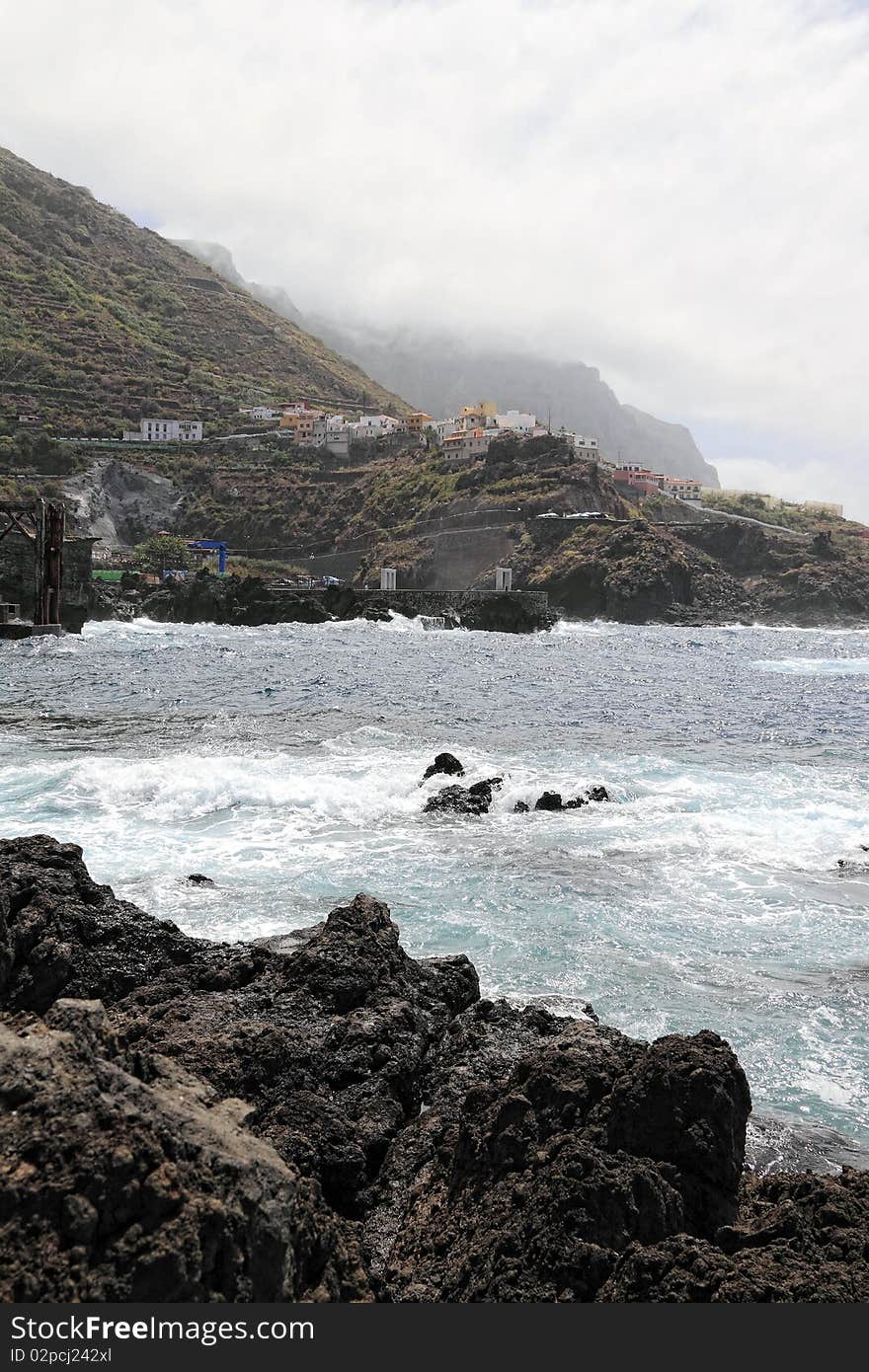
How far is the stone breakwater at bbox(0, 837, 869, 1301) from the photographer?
10.00ft

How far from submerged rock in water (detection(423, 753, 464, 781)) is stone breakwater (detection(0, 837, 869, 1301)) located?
8994mm

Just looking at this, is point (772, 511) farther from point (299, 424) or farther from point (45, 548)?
point (45, 548)

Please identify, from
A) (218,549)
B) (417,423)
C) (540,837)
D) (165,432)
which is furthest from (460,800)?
(417,423)

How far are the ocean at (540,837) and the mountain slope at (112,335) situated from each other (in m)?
109

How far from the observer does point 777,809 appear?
15891 mm

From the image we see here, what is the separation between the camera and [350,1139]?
526 cm

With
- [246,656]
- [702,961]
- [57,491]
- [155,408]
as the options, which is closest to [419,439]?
[155,408]

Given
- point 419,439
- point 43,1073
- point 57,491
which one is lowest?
point 43,1073

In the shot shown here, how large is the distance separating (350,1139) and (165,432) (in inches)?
5263

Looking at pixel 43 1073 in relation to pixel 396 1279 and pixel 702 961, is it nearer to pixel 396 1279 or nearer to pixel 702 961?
pixel 396 1279

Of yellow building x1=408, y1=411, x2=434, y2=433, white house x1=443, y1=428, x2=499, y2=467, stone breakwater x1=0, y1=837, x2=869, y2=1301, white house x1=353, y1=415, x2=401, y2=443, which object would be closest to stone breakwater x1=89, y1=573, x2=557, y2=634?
white house x1=443, y1=428, x2=499, y2=467

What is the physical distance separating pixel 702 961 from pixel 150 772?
33.6ft

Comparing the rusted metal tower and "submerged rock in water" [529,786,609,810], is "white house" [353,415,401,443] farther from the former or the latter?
"submerged rock in water" [529,786,609,810]

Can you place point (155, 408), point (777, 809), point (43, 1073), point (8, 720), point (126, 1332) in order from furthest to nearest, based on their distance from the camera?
point (155, 408)
point (8, 720)
point (777, 809)
point (43, 1073)
point (126, 1332)
